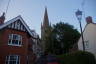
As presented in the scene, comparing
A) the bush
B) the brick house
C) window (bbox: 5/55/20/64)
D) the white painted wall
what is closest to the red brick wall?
the brick house

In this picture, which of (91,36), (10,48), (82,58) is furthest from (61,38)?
(10,48)

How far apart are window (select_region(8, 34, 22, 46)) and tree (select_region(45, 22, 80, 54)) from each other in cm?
1683

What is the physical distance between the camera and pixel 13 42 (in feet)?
63.4

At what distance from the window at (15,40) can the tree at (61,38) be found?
1683 cm

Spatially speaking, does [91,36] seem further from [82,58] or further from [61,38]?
[61,38]

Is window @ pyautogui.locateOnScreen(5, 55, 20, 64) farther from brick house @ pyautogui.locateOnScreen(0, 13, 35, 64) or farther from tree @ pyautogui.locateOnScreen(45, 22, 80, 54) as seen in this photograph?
tree @ pyautogui.locateOnScreen(45, 22, 80, 54)

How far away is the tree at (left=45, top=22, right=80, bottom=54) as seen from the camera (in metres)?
35.9

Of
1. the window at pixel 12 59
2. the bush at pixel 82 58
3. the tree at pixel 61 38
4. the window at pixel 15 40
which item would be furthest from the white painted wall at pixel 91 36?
the window at pixel 12 59

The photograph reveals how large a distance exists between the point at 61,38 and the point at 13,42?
2073 cm

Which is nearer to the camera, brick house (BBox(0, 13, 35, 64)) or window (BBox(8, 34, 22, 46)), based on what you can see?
brick house (BBox(0, 13, 35, 64))

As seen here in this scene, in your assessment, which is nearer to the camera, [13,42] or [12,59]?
[12,59]

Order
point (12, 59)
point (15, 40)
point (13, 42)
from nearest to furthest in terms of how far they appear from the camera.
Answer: point (12, 59), point (13, 42), point (15, 40)

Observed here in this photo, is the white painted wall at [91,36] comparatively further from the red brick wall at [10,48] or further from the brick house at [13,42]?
the red brick wall at [10,48]

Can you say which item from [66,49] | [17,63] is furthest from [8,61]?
[66,49]
